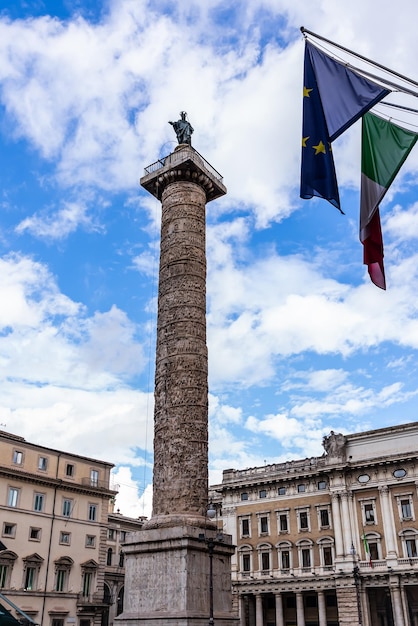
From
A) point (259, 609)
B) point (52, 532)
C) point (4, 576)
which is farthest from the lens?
point (259, 609)

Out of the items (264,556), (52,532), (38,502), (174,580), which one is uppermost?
(38,502)

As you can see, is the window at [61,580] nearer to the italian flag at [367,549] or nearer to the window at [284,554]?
the window at [284,554]

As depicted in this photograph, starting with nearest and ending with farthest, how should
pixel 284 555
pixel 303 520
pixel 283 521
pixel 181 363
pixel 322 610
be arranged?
pixel 181 363, pixel 322 610, pixel 303 520, pixel 284 555, pixel 283 521

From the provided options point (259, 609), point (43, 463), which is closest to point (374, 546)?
point (259, 609)

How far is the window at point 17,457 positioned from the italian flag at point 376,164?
3107 cm

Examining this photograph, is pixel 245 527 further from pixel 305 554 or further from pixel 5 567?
pixel 5 567

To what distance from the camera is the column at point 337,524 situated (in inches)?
1780

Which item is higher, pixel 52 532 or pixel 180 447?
pixel 52 532

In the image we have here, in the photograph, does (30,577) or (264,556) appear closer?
(30,577)

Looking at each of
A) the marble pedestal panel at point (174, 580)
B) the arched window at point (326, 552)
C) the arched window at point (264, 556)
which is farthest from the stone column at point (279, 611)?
the marble pedestal panel at point (174, 580)

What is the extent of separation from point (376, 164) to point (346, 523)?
129 ft

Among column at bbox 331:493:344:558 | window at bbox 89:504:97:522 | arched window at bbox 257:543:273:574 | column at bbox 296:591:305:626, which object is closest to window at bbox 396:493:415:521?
column at bbox 331:493:344:558

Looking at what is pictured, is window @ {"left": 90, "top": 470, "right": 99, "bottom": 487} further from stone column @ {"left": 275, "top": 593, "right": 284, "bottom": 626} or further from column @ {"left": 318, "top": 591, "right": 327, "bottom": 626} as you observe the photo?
column @ {"left": 318, "top": 591, "right": 327, "bottom": 626}

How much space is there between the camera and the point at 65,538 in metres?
39.8
